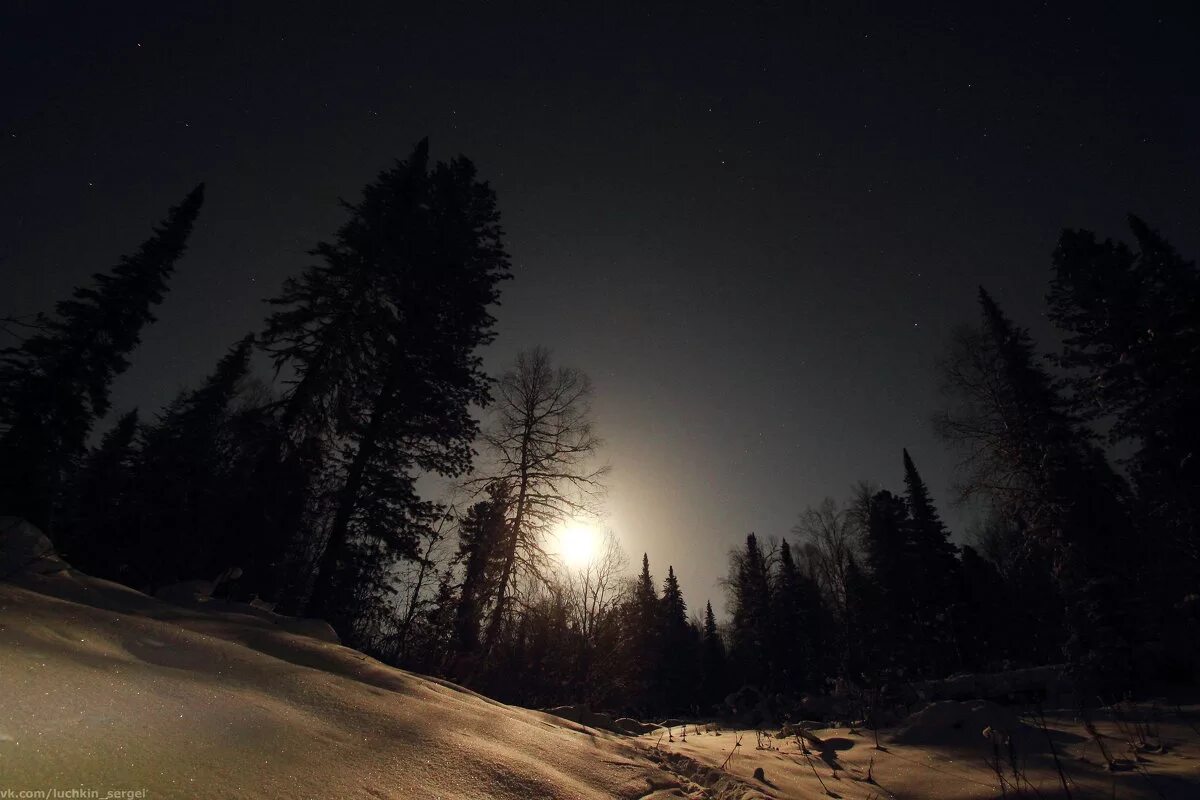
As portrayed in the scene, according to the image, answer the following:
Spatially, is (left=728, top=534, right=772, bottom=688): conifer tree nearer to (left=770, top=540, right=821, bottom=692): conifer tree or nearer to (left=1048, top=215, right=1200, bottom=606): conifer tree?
(left=770, top=540, right=821, bottom=692): conifer tree

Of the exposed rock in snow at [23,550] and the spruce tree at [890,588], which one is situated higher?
the spruce tree at [890,588]

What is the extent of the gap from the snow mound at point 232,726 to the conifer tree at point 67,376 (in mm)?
15869

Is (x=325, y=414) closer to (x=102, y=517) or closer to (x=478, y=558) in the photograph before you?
(x=478, y=558)

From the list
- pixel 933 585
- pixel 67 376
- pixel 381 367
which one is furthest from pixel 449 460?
pixel 933 585

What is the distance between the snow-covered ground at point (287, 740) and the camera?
1518mm

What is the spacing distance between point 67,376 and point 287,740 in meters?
21.7

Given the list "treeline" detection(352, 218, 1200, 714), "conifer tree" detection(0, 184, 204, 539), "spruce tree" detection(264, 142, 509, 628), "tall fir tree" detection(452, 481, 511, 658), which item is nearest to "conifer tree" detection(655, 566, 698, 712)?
"treeline" detection(352, 218, 1200, 714)

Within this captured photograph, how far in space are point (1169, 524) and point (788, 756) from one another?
52.2 ft

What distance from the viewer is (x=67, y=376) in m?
15.9

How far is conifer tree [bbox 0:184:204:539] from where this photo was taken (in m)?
14.0

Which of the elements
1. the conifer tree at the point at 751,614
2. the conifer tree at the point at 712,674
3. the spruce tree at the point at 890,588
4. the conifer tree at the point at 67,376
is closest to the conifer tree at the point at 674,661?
the conifer tree at the point at 712,674

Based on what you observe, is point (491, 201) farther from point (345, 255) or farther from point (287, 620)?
point (287, 620)

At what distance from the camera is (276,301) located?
1161cm

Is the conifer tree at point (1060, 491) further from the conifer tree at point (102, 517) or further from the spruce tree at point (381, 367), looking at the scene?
the conifer tree at point (102, 517)
